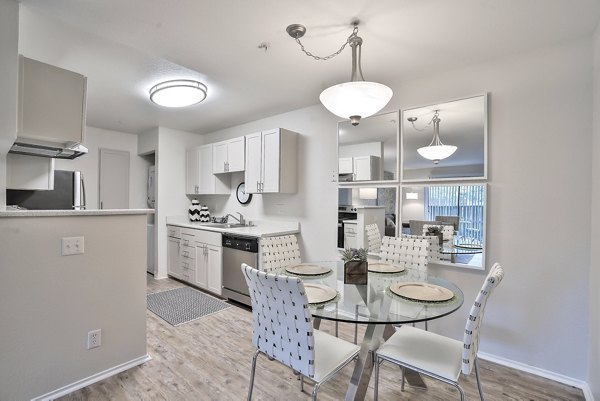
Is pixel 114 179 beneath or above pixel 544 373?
above

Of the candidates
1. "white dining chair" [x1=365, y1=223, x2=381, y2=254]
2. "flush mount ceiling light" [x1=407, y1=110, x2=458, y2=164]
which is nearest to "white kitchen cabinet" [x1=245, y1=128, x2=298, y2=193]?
"white dining chair" [x1=365, y1=223, x2=381, y2=254]

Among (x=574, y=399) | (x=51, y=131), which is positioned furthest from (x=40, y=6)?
(x=574, y=399)

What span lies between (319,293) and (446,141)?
1.79 meters

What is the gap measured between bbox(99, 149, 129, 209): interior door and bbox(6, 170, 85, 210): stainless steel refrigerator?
1496 mm

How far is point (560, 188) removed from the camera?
2.09 meters

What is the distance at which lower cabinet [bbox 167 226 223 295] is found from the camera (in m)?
3.77

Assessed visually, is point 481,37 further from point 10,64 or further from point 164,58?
point 10,64

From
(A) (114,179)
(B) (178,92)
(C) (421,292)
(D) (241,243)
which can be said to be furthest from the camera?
(A) (114,179)

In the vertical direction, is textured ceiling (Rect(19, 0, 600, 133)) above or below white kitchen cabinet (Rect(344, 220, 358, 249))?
above

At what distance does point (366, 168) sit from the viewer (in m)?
3.07

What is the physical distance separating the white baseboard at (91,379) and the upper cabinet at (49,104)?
163 centimetres

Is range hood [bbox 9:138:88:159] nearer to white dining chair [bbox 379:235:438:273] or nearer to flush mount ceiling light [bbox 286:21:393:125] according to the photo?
flush mount ceiling light [bbox 286:21:393:125]

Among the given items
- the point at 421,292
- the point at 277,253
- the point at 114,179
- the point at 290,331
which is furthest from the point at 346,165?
the point at 114,179

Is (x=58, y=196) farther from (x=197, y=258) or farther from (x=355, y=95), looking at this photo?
(x=355, y=95)
